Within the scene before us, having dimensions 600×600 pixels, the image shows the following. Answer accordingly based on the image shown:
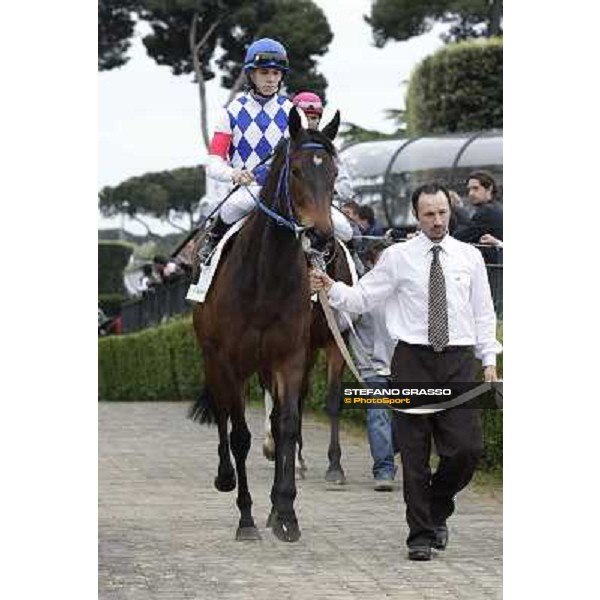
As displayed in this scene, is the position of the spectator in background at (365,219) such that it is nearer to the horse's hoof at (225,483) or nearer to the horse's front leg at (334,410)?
the horse's front leg at (334,410)

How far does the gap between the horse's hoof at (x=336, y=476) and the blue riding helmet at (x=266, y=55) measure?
271 centimetres

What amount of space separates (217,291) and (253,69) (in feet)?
3.83

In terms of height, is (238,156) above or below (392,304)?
above

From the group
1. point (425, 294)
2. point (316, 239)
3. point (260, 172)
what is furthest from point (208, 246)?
point (425, 294)

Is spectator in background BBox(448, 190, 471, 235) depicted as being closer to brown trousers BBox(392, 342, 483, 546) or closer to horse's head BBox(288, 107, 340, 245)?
horse's head BBox(288, 107, 340, 245)

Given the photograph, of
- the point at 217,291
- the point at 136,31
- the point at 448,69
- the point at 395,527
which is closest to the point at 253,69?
the point at 217,291

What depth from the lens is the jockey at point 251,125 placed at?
9.03m

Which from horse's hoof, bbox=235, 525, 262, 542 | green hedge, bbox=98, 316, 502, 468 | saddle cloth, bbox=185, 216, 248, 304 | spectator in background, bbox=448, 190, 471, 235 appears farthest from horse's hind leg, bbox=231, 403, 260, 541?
green hedge, bbox=98, 316, 502, 468

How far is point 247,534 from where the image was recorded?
834 cm

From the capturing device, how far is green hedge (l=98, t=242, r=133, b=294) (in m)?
40.2

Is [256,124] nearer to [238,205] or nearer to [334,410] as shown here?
[238,205]

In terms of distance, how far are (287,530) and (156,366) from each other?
45.4 ft

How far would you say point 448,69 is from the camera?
82.9 feet

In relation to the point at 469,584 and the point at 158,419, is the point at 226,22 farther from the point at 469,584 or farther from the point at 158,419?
the point at 469,584
